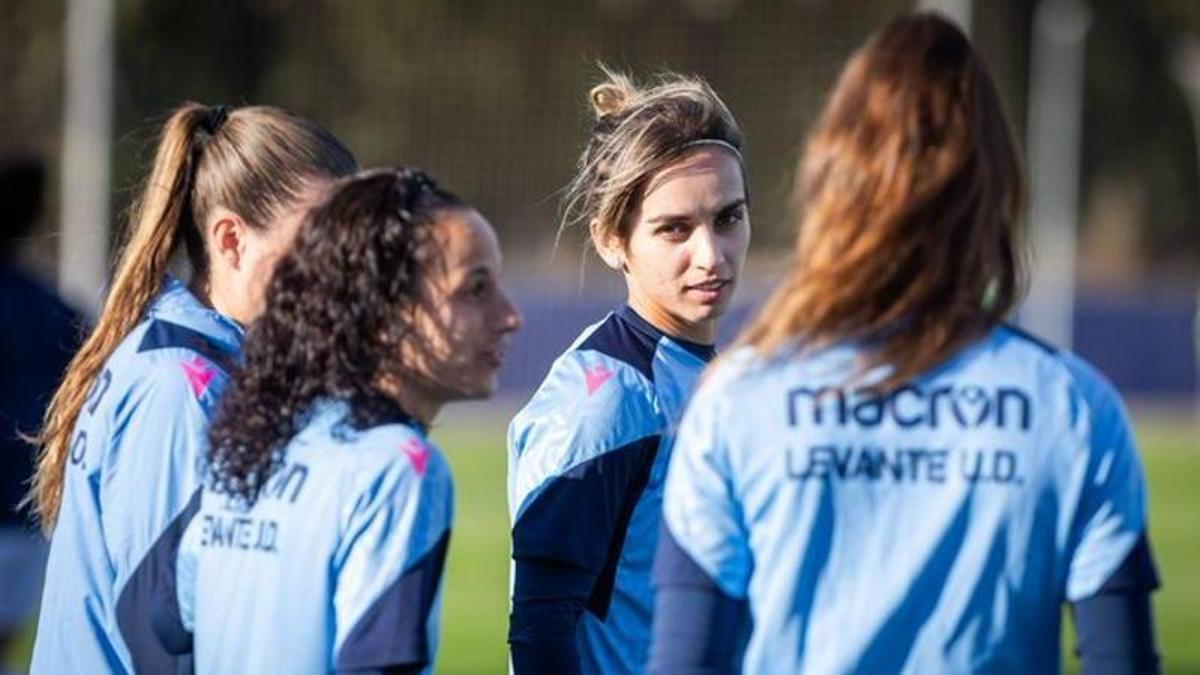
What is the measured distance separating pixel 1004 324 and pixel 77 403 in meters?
1.81

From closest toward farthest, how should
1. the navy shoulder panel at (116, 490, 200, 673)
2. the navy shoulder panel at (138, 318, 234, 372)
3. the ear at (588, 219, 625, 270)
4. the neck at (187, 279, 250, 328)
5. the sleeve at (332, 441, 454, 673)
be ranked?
the sleeve at (332, 441, 454, 673), the navy shoulder panel at (116, 490, 200, 673), the navy shoulder panel at (138, 318, 234, 372), the neck at (187, 279, 250, 328), the ear at (588, 219, 625, 270)

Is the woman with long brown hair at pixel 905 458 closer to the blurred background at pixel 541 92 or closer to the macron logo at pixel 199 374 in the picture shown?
the macron logo at pixel 199 374

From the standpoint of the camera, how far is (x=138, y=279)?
170 inches

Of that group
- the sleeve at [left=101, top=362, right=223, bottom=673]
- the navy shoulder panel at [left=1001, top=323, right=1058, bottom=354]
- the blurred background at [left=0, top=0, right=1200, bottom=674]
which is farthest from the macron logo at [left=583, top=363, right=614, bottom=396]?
the blurred background at [left=0, top=0, right=1200, bottom=674]

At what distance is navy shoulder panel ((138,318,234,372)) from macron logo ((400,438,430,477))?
2.56 ft

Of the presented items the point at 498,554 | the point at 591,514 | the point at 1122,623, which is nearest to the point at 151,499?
the point at 591,514

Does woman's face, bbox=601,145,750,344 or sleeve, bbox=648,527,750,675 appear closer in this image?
sleeve, bbox=648,527,750,675

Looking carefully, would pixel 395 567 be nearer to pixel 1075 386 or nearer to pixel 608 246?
pixel 1075 386

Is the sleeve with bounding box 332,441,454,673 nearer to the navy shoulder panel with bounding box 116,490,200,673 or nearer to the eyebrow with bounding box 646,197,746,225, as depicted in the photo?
→ the navy shoulder panel with bounding box 116,490,200,673

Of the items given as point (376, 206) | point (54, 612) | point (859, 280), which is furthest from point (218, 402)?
point (859, 280)

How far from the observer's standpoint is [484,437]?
1025 inches

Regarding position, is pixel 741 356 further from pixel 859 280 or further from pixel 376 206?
pixel 376 206

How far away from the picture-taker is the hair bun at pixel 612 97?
462 cm

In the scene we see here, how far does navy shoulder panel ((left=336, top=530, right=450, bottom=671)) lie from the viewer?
3229mm
